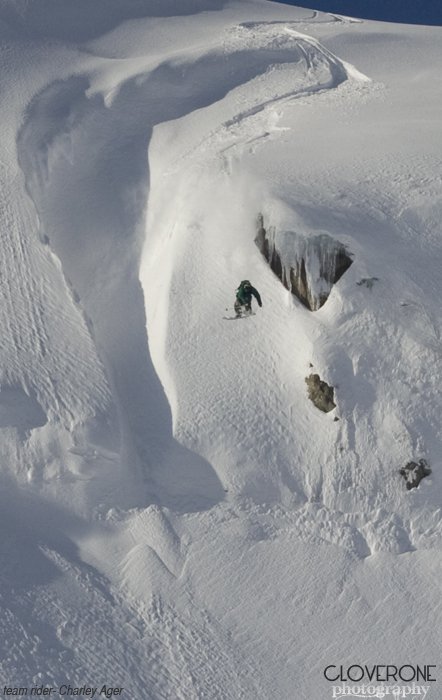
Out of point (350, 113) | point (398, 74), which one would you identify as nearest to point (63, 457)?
point (350, 113)

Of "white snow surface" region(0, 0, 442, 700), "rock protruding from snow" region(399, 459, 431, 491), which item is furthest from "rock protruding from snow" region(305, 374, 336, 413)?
"rock protruding from snow" region(399, 459, 431, 491)

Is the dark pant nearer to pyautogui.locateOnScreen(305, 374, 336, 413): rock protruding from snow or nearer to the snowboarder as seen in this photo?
the snowboarder

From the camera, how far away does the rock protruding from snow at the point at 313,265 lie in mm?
26500

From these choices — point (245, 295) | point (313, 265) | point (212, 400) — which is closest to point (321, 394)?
point (212, 400)

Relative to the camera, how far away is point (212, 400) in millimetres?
25828

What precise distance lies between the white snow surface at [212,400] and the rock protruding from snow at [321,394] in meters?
0.20

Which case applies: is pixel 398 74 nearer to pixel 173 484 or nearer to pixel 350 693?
pixel 173 484

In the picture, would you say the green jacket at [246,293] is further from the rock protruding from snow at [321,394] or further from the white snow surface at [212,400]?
the rock protruding from snow at [321,394]

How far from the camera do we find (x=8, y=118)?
109 feet

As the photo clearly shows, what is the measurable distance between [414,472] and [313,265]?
217 inches

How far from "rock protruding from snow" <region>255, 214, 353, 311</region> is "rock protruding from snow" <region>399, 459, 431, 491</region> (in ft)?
14.7

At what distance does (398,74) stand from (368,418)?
1505 centimetres

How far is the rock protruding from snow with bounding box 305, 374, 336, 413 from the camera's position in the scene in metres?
25.4

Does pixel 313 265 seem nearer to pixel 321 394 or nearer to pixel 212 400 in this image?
pixel 321 394
